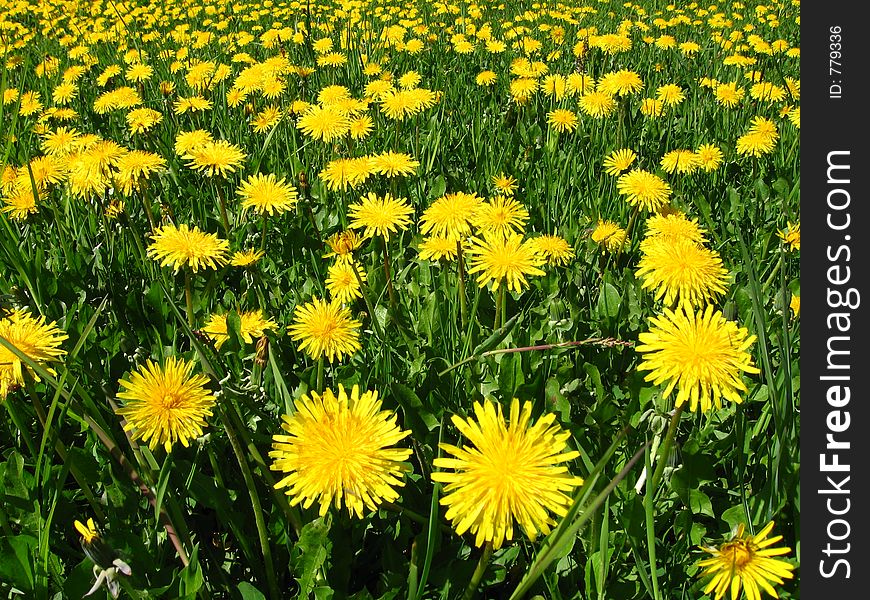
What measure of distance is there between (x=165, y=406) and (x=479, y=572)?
58cm

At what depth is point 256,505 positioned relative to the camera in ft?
3.51

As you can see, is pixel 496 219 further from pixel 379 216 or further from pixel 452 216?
pixel 379 216

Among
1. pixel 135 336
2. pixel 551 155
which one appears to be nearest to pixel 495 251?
pixel 135 336

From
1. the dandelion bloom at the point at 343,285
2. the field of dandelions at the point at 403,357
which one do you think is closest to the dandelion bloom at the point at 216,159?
the field of dandelions at the point at 403,357

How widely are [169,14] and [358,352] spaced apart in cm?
674

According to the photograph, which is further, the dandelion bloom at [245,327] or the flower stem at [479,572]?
the dandelion bloom at [245,327]

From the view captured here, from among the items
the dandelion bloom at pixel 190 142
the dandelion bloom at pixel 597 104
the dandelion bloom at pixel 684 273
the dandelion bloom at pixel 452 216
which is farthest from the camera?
the dandelion bloom at pixel 597 104

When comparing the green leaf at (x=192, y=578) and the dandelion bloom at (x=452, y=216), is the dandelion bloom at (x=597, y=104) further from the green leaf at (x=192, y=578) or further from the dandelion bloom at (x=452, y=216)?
the green leaf at (x=192, y=578)

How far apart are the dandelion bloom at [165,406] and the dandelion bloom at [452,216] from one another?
0.84 metres

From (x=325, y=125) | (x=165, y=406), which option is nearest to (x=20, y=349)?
(x=165, y=406)

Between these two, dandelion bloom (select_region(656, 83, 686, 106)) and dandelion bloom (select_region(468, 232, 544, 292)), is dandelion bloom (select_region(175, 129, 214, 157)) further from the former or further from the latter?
dandelion bloom (select_region(656, 83, 686, 106))

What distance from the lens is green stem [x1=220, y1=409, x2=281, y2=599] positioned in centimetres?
104

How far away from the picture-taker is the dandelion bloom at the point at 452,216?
1.75 meters

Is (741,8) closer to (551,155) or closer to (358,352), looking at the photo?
(551,155)
